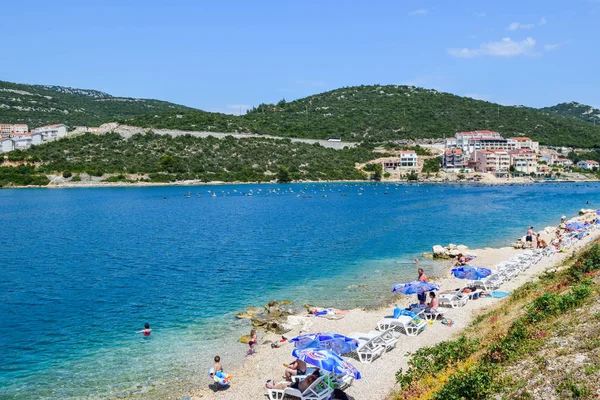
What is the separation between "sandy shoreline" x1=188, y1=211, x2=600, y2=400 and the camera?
14.5m

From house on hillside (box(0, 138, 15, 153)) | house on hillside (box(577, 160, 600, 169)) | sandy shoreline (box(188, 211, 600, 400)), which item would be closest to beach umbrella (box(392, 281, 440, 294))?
sandy shoreline (box(188, 211, 600, 400))

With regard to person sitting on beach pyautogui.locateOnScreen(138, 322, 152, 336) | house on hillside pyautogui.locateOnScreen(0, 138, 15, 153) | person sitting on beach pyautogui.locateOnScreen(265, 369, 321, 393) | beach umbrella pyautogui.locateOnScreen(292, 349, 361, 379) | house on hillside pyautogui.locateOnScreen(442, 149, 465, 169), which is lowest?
person sitting on beach pyautogui.locateOnScreen(138, 322, 152, 336)

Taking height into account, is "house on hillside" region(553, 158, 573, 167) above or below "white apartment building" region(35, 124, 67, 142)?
below

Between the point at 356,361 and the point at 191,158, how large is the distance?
13656cm

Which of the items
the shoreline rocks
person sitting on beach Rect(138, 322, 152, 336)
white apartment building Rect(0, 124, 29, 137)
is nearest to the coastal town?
white apartment building Rect(0, 124, 29, 137)

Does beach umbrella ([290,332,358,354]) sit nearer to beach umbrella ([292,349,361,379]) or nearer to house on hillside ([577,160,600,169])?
beach umbrella ([292,349,361,379])

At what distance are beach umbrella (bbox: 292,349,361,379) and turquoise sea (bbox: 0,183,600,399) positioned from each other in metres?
4.40

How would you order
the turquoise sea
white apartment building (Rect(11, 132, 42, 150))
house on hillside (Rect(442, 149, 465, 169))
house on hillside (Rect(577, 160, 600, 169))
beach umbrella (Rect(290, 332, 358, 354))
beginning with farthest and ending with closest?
house on hillside (Rect(442, 149, 465, 169)) → house on hillside (Rect(577, 160, 600, 169)) → white apartment building (Rect(11, 132, 42, 150)) → the turquoise sea → beach umbrella (Rect(290, 332, 358, 354))

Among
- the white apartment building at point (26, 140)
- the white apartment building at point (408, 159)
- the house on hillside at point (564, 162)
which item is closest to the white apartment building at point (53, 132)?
the white apartment building at point (26, 140)

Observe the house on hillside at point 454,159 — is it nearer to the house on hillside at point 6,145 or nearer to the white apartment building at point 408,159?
the white apartment building at point 408,159

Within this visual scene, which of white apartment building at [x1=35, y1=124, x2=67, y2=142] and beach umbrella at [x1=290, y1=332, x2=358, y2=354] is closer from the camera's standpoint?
beach umbrella at [x1=290, y1=332, x2=358, y2=354]

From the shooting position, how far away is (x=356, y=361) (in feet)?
53.0

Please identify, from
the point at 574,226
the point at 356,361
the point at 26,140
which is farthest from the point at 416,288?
the point at 26,140

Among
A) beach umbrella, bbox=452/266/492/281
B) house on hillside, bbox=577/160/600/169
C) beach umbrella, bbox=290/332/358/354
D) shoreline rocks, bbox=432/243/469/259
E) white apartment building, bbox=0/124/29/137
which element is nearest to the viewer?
beach umbrella, bbox=290/332/358/354
